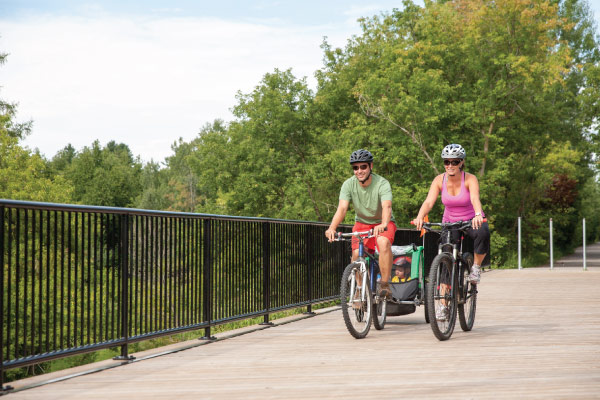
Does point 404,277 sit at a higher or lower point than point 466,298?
higher

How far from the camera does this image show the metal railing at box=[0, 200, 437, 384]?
5.23 metres

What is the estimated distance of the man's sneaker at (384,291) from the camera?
26.7 feet

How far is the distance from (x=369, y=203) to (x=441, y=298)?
118 cm

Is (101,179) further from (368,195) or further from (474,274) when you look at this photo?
(474,274)

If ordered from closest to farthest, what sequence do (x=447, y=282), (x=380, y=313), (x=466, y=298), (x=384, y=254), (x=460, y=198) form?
(x=447, y=282)
(x=460, y=198)
(x=384, y=254)
(x=466, y=298)
(x=380, y=313)

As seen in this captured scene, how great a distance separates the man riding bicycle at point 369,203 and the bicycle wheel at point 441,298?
63cm

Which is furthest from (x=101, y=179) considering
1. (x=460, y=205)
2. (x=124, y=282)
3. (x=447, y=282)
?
(x=124, y=282)

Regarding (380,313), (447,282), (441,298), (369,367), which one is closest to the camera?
(369,367)

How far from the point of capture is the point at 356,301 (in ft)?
25.3

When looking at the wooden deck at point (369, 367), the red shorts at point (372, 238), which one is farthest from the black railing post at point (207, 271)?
the red shorts at point (372, 238)

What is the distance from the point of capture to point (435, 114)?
113 ft

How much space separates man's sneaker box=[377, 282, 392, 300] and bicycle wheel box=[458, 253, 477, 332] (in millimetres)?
717

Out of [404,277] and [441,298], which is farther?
[404,277]

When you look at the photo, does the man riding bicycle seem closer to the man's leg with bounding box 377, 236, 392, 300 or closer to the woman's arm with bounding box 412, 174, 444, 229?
the man's leg with bounding box 377, 236, 392, 300
